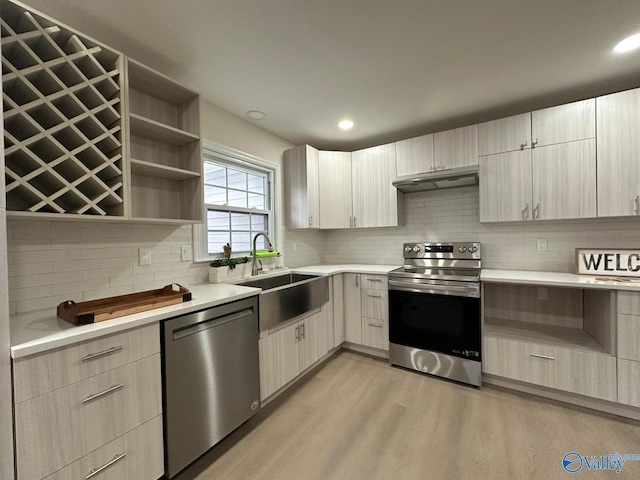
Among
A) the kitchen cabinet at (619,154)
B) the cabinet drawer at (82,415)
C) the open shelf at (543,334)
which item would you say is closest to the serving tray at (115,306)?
the cabinet drawer at (82,415)

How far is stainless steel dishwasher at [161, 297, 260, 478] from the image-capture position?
1.36 meters

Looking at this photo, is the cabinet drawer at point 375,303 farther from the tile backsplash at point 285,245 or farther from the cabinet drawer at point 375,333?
the tile backsplash at point 285,245

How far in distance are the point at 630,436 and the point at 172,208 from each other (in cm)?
347

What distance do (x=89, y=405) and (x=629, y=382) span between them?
10.3 ft

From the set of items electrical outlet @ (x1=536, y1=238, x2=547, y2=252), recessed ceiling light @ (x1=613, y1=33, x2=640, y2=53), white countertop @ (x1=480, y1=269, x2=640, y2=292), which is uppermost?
recessed ceiling light @ (x1=613, y1=33, x2=640, y2=53)

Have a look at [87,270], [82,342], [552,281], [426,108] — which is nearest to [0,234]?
[82,342]

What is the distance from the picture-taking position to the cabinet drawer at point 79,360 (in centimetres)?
95

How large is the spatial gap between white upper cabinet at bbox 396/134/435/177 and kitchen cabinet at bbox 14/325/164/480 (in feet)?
8.84

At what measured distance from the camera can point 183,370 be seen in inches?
55.2

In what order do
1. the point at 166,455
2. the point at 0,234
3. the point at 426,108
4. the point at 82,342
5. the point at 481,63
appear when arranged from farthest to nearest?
the point at 426,108
the point at 481,63
the point at 166,455
the point at 82,342
the point at 0,234

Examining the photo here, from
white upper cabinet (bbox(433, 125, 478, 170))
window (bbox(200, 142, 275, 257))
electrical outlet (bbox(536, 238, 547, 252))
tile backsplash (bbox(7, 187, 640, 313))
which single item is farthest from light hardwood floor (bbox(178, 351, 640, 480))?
white upper cabinet (bbox(433, 125, 478, 170))

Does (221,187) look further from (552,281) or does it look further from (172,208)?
(552,281)

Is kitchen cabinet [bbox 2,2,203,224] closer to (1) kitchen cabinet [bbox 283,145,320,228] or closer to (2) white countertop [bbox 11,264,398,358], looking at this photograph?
(2) white countertop [bbox 11,264,398,358]

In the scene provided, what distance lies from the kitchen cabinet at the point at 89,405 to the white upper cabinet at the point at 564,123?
3205 mm
